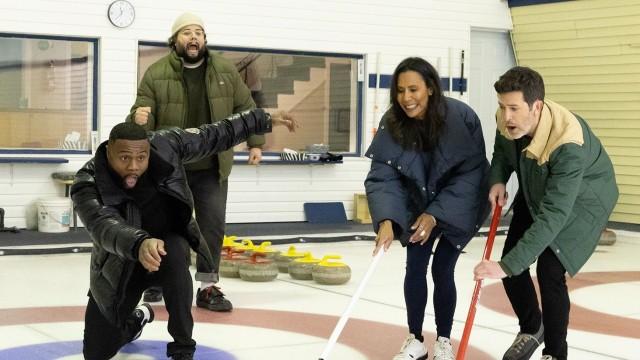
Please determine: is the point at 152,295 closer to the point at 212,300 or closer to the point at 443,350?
the point at 212,300

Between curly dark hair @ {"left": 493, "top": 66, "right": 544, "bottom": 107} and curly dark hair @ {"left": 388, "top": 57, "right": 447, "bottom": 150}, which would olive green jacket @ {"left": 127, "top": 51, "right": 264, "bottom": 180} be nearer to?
curly dark hair @ {"left": 388, "top": 57, "right": 447, "bottom": 150}

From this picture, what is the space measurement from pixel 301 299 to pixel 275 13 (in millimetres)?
6102

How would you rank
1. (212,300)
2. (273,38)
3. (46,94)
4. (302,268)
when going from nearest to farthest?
(212,300) → (302,268) → (46,94) → (273,38)

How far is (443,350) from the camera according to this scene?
14.8 feet

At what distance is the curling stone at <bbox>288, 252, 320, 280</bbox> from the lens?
23.6 feet

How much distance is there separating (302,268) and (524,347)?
9.58 ft

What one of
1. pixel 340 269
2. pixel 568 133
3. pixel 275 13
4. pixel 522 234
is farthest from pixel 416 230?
pixel 275 13

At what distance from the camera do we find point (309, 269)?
7.19 m

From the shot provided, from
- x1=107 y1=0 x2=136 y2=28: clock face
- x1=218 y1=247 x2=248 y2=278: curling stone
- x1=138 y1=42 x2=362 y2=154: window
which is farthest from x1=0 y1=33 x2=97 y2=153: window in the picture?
x1=218 y1=247 x2=248 y2=278: curling stone

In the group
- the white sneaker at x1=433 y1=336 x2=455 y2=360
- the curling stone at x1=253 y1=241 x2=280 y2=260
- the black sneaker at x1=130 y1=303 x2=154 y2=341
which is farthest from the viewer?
the curling stone at x1=253 y1=241 x2=280 y2=260

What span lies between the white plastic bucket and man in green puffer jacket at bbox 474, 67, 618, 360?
6.76 metres

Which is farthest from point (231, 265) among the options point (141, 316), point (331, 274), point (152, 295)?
point (141, 316)

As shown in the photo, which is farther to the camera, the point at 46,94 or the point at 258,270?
the point at 46,94

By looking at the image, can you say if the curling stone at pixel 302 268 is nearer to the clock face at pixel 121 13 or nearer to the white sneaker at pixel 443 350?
the white sneaker at pixel 443 350
